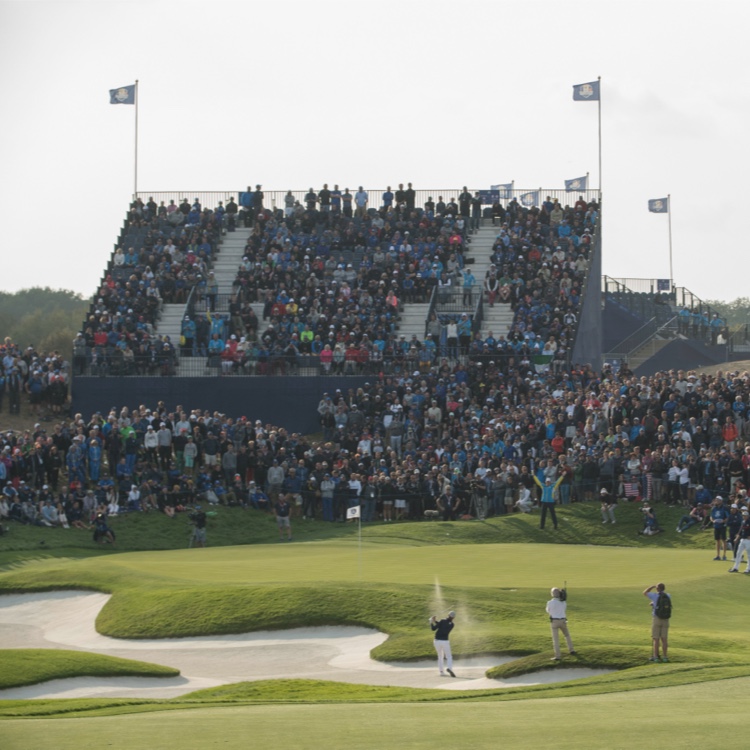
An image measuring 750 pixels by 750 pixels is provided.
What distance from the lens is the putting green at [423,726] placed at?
1830 cm

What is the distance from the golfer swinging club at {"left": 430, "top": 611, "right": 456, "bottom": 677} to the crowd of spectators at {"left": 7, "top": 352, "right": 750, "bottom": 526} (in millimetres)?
19317

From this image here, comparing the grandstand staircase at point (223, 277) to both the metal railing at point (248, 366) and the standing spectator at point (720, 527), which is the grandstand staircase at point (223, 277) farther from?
the standing spectator at point (720, 527)

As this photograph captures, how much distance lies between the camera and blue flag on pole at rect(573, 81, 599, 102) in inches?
2776

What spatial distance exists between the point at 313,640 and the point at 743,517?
13.3 m

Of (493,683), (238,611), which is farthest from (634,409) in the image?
(493,683)

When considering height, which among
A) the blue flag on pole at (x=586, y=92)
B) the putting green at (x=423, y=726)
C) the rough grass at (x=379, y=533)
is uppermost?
the blue flag on pole at (x=586, y=92)

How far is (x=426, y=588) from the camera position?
32.4 m

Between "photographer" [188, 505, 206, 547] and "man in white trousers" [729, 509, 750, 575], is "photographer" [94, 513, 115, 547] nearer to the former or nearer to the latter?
"photographer" [188, 505, 206, 547]

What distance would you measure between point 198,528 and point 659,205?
171 feet

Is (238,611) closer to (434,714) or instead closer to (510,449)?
(434,714)

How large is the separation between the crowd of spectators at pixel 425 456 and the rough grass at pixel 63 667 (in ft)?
55.1

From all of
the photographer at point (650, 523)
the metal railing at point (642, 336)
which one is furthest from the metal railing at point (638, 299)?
the photographer at point (650, 523)

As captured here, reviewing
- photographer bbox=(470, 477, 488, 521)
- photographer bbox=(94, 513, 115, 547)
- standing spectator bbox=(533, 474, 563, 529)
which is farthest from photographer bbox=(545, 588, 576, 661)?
photographer bbox=(470, 477, 488, 521)

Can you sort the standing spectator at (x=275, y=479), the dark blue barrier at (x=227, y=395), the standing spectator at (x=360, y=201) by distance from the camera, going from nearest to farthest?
the standing spectator at (x=275, y=479) < the dark blue barrier at (x=227, y=395) < the standing spectator at (x=360, y=201)
